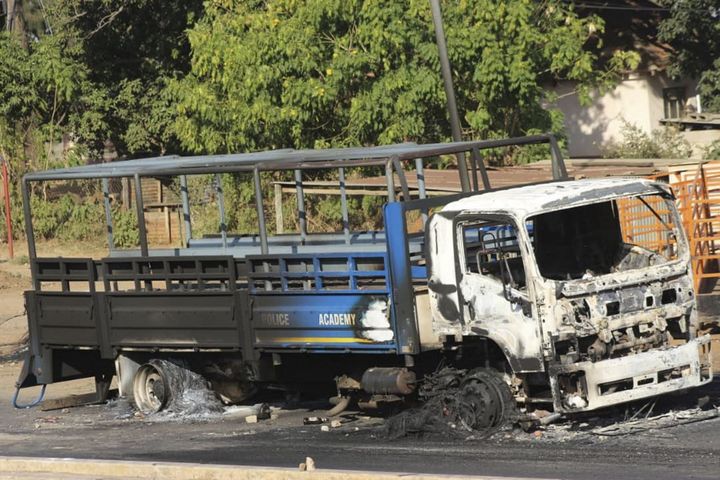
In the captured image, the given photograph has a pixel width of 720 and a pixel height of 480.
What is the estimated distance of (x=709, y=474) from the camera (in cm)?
818

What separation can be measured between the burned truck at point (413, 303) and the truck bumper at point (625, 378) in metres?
0.01

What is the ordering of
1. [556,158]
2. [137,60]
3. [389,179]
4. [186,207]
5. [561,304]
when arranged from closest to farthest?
1. [561,304]
2. [389,179]
3. [556,158]
4. [186,207]
5. [137,60]

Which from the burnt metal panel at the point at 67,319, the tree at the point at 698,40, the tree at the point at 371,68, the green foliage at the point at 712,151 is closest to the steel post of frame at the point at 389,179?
the burnt metal panel at the point at 67,319

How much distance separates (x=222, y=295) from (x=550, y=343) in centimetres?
370

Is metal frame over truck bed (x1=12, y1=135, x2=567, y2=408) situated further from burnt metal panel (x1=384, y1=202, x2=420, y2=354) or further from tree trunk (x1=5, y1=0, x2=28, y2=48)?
tree trunk (x1=5, y1=0, x2=28, y2=48)

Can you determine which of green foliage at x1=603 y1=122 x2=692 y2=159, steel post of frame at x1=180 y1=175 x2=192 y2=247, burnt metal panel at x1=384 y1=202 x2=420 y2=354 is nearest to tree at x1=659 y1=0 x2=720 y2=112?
green foliage at x1=603 y1=122 x2=692 y2=159

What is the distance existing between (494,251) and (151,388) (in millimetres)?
4698

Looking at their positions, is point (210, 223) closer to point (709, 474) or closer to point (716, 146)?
point (709, 474)

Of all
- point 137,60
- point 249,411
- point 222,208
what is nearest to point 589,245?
point 249,411

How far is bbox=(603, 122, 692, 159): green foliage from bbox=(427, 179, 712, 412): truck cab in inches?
827

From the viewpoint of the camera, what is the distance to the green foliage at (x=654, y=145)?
31.8m

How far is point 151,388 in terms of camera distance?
13.5 metres

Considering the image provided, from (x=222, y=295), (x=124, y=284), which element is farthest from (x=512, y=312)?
(x=124, y=284)

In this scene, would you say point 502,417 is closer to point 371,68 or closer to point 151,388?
point 151,388
